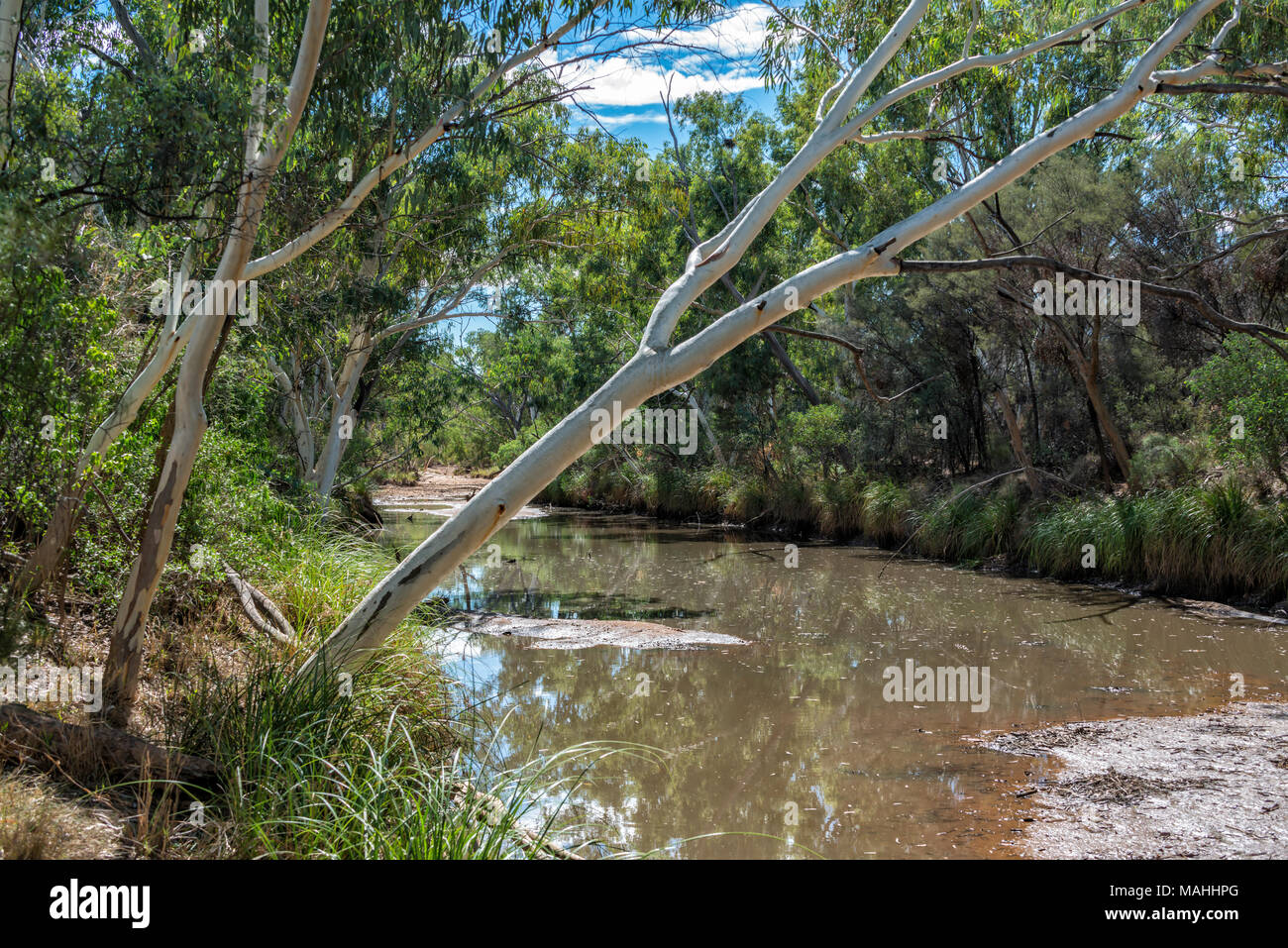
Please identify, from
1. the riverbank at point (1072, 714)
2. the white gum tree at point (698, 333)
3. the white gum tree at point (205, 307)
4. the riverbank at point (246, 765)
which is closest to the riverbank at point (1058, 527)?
the riverbank at point (1072, 714)

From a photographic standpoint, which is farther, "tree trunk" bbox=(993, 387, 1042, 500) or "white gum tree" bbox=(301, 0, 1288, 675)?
"tree trunk" bbox=(993, 387, 1042, 500)

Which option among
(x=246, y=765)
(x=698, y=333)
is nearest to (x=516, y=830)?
(x=246, y=765)

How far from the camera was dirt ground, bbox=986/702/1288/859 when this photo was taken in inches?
170

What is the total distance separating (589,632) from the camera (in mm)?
9805

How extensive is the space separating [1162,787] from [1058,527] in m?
8.71

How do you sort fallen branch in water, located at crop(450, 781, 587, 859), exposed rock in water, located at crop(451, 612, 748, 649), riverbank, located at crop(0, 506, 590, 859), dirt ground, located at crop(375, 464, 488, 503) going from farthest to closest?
dirt ground, located at crop(375, 464, 488, 503), exposed rock in water, located at crop(451, 612, 748, 649), fallen branch in water, located at crop(450, 781, 587, 859), riverbank, located at crop(0, 506, 590, 859)

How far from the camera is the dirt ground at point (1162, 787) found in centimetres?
432

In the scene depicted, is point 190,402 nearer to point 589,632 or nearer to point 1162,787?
point 1162,787

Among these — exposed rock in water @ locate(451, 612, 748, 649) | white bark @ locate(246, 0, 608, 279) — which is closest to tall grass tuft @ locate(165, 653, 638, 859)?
white bark @ locate(246, 0, 608, 279)

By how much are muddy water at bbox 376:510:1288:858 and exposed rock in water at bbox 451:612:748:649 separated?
0.32 m

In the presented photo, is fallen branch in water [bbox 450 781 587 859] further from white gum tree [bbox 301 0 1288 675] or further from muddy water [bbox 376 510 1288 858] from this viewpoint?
white gum tree [bbox 301 0 1288 675]
